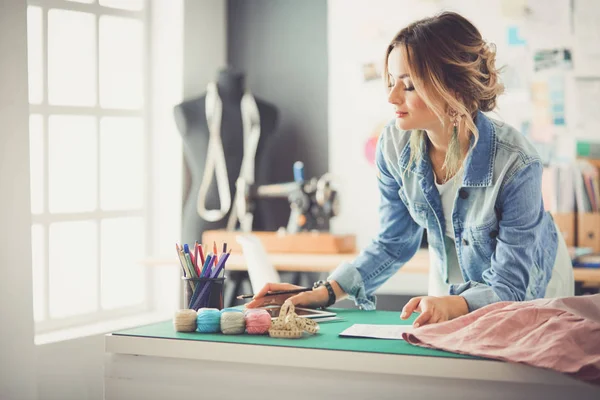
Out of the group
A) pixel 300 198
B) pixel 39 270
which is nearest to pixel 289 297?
pixel 300 198

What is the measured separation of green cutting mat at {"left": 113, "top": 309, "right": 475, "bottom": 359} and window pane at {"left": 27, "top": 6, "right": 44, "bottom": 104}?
7.75 feet

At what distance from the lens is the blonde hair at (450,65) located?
2.19m

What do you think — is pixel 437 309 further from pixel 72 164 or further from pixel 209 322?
pixel 72 164

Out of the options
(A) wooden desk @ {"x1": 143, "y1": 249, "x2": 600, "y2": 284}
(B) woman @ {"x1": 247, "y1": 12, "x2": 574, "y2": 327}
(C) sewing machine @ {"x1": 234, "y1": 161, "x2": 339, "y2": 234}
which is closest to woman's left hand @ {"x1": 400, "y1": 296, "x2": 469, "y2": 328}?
(B) woman @ {"x1": 247, "y1": 12, "x2": 574, "y2": 327}

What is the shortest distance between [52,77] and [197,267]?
96.0 inches

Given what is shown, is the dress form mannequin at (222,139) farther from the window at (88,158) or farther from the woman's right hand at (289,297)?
the woman's right hand at (289,297)

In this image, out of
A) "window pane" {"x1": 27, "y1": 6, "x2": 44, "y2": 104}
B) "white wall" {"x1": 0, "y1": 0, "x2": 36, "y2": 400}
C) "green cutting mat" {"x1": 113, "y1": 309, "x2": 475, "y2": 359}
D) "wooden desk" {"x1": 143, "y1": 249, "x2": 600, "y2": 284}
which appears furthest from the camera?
"window pane" {"x1": 27, "y1": 6, "x2": 44, "y2": 104}

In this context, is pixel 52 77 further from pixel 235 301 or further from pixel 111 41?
pixel 235 301

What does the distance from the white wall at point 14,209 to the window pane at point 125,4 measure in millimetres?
1405

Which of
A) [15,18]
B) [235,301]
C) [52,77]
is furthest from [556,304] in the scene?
[52,77]

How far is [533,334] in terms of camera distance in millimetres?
1787

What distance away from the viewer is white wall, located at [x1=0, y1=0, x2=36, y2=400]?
325cm

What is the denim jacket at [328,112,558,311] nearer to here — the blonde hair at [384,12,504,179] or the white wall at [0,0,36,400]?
the blonde hair at [384,12,504,179]

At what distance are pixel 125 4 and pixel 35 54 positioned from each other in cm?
76
